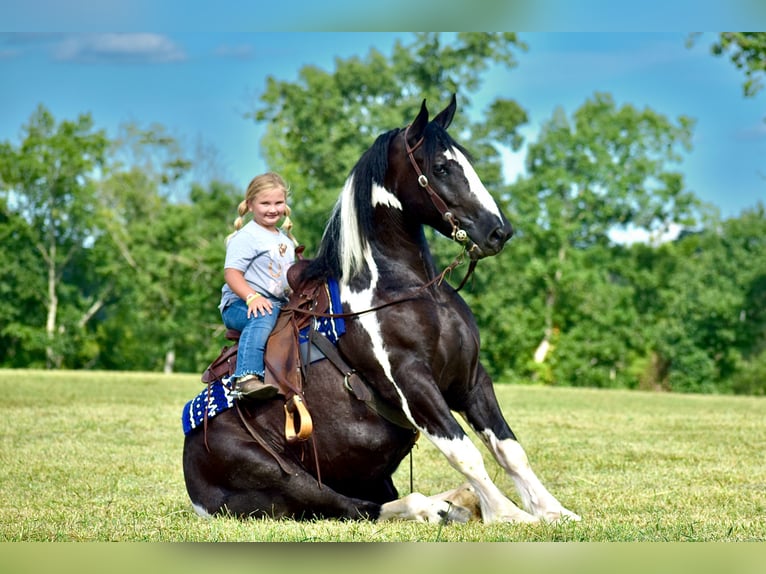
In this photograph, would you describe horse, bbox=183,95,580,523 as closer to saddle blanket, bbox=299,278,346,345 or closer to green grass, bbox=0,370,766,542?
saddle blanket, bbox=299,278,346,345

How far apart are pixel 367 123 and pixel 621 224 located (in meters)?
11.6

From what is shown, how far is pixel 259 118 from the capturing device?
42781 mm

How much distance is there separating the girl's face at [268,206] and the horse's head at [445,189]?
0.74 m

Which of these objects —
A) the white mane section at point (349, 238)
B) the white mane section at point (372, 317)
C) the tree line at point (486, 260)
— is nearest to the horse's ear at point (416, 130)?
the white mane section at point (349, 238)

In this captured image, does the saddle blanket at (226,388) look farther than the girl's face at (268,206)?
No

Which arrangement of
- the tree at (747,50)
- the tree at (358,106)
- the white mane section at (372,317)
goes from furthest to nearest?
the tree at (358,106) → the tree at (747,50) → the white mane section at (372,317)

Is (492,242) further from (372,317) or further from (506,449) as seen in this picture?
(506,449)

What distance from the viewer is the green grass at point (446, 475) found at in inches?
220

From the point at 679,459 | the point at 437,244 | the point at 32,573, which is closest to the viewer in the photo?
the point at 32,573

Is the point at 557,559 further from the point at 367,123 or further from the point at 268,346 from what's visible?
the point at 367,123

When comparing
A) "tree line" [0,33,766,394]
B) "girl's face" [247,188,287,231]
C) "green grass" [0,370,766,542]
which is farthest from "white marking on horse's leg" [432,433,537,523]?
"tree line" [0,33,766,394]

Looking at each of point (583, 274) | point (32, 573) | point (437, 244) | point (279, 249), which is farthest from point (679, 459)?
point (583, 274)

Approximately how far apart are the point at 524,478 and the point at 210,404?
1.94 metres

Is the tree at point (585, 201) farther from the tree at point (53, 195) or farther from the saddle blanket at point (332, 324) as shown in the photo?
the saddle blanket at point (332, 324)
